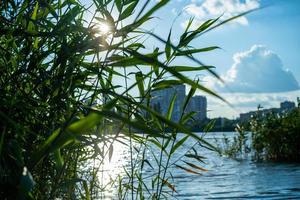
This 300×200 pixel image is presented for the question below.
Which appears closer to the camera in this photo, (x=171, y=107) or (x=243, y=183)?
(x=171, y=107)

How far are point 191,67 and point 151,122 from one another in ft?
3.42

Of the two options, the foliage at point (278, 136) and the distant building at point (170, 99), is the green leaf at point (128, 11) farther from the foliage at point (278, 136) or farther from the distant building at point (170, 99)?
the foliage at point (278, 136)

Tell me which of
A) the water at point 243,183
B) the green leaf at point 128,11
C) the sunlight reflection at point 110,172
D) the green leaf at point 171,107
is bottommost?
the water at point 243,183

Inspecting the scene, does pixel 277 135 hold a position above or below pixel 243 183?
above

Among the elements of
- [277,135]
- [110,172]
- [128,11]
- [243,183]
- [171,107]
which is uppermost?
[128,11]

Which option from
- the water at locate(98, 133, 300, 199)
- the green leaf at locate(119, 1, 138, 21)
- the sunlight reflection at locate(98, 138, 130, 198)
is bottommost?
the water at locate(98, 133, 300, 199)

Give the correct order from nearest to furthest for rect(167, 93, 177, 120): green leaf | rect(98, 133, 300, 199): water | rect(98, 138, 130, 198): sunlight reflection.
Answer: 1. rect(98, 138, 130, 198): sunlight reflection
2. rect(167, 93, 177, 120): green leaf
3. rect(98, 133, 300, 199): water

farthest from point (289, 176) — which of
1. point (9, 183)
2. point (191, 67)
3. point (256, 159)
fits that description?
point (9, 183)

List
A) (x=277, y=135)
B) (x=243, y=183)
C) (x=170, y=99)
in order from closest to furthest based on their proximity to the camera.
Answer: (x=170, y=99) → (x=243, y=183) → (x=277, y=135)

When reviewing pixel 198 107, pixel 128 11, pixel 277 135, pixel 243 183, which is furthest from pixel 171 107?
pixel 277 135

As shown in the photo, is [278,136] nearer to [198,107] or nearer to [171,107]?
[198,107]

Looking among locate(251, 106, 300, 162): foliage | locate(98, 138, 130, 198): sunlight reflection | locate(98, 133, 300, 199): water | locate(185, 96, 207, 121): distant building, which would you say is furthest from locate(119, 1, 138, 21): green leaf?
locate(251, 106, 300, 162): foliage

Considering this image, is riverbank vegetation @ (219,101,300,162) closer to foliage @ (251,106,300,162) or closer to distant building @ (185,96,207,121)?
foliage @ (251,106,300,162)

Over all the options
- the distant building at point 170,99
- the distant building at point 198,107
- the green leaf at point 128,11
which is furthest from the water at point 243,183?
the green leaf at point 128,11
